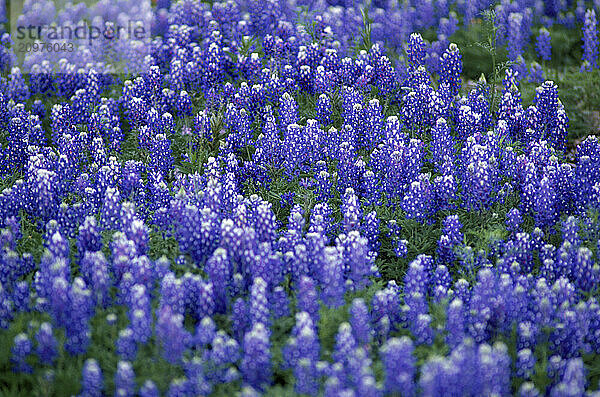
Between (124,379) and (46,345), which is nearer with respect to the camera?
(124,379)

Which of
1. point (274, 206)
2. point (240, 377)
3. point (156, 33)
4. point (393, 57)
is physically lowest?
point (240, 377)

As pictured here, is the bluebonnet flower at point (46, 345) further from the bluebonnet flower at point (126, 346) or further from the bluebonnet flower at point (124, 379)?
the bluebonnet flower at point (124, 379)

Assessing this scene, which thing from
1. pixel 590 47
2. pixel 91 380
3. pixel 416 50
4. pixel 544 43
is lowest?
pixel 91 380

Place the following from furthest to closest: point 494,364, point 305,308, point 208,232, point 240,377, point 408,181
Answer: point 408,181 → point 208,232 → point 305,308 → point 240,377 → point 494,364

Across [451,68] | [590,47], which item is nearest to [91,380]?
[451,68]

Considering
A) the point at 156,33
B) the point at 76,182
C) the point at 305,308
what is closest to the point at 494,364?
the point at 305,308

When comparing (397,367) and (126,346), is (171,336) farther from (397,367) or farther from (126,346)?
(397,367)

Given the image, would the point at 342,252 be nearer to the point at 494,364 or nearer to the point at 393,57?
the point at 494,364

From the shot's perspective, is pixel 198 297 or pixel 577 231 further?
pixel 577 231
